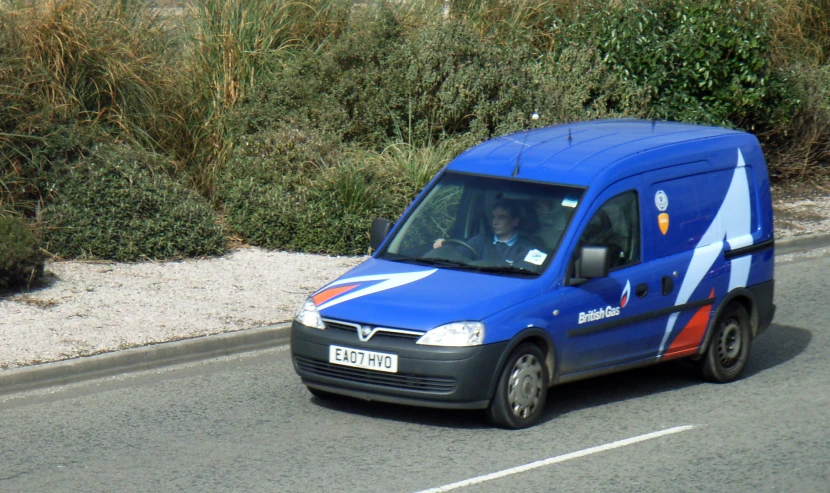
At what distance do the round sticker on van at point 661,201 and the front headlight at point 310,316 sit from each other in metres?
2.61

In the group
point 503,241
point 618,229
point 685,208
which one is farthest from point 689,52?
point 503,241

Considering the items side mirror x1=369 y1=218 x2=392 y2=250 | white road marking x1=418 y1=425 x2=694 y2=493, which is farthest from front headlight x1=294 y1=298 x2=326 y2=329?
white road marking x1=418 y1=425 x2=694 y2=493

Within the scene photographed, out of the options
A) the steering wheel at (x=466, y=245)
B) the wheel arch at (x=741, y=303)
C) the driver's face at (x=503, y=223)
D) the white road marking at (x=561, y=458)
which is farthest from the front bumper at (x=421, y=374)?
the wheel arch at (x=741, y=303)

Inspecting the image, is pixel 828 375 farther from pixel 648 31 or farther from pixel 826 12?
pixel 826 12

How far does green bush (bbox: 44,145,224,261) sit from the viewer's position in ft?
39.0

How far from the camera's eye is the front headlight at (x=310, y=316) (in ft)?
24.5

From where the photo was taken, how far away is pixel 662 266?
8156mm

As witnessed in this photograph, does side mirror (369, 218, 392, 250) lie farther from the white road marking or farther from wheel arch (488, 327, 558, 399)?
the white road marking

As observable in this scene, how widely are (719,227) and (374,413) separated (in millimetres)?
3069

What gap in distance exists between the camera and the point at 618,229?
315 inches

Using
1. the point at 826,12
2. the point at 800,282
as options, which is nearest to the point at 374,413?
the point at 800,282

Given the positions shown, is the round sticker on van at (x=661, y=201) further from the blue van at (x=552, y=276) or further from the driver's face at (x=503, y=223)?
the driver's face at (x=503, y=223)

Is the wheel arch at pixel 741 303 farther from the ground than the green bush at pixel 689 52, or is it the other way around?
the green bush at pixel 689 52

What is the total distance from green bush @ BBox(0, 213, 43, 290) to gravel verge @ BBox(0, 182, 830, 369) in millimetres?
172
